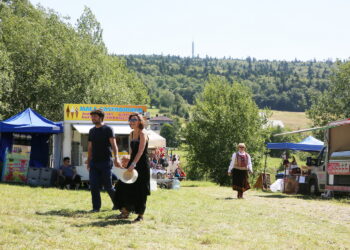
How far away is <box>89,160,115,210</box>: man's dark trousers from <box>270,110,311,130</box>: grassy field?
15057 centimetres

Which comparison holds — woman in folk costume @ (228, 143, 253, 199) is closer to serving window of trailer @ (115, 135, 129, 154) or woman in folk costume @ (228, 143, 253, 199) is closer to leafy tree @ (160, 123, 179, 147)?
serving window of trailer @ (115, 135, 129, 154)

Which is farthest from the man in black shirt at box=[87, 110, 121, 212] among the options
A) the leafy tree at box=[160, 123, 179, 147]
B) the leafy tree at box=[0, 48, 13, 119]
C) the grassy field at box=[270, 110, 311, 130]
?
the grassy field at box=[270, 110, 311, 130]

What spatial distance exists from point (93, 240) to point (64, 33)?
38.2 m

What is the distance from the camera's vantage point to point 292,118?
17325cm

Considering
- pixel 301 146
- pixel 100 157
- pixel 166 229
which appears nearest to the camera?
pixel 166 229

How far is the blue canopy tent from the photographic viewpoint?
1839cm

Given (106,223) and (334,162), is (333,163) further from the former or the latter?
(106,223)

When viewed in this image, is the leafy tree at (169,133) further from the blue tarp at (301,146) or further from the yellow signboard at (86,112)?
the yellow signboard at (86,112)

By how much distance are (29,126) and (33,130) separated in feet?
0.63

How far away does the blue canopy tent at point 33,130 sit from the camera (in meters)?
18.4

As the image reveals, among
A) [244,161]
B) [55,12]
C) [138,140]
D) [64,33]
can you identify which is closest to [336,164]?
[244,161]

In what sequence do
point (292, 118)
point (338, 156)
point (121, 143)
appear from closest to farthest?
point (121, 143) → point (338, 156) → point (292, 118)

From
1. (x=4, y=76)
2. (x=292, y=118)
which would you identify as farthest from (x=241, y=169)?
(x=292, y=118)

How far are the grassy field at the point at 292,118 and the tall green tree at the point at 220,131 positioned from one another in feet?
363
